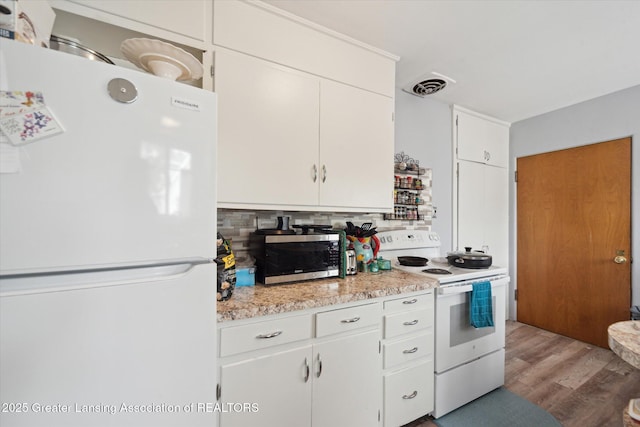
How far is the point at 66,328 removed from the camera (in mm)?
655

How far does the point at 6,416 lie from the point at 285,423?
958mm

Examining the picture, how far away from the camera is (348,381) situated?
1349 millimetres

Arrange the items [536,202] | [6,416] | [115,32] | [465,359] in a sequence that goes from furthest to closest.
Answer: [536,202]
[465,359]
[115,32]
[6,416]

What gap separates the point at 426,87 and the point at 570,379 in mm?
2734

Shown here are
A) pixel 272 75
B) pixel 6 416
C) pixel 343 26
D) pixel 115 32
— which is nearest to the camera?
pixel 6 416

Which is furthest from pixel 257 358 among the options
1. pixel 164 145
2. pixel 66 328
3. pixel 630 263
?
pixel 630 263

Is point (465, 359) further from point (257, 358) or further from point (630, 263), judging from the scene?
point (630, 263)

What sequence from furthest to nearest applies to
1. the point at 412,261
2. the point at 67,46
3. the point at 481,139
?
the point at 481,139, the point at 412,261, the point at 67,46

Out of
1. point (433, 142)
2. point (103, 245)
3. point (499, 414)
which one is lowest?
point (499, 414)

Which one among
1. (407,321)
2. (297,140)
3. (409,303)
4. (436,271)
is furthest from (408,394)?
(297,140)

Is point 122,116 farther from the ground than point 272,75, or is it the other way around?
point 272,75

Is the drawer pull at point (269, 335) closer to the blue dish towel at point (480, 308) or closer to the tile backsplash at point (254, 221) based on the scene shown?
the tile backsplash at point (254, 221)

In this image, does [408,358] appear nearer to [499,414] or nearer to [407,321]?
[407,321]

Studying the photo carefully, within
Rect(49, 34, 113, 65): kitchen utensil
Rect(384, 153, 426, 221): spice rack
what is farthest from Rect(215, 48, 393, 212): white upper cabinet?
Rect(49, 34, 113, 65): kitchen utensil
